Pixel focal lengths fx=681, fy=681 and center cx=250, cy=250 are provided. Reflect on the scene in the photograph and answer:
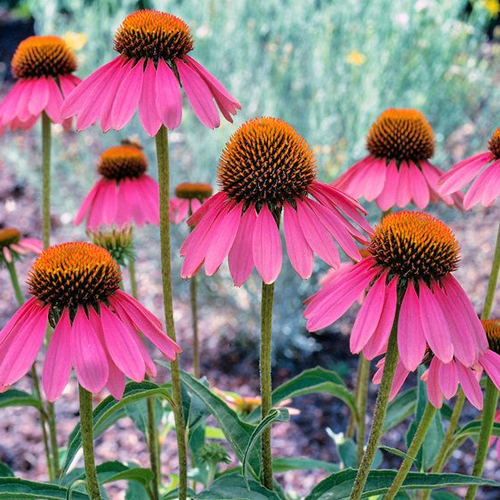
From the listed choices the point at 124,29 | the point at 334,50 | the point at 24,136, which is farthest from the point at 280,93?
the point at 24,136

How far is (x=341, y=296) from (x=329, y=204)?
0.13 meters

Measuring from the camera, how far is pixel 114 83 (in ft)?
2.91

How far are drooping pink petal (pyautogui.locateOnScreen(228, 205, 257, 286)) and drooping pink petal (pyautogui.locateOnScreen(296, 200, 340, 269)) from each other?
0.06 meters

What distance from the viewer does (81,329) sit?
0.75m

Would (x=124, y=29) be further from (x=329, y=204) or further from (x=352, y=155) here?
(x=352, y=155)

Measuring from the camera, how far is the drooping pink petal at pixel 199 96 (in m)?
0.85

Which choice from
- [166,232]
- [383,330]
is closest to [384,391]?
[383,330]

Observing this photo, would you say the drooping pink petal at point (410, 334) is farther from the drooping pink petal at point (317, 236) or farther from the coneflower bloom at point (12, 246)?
the coneflower bloom at point (12, 246)

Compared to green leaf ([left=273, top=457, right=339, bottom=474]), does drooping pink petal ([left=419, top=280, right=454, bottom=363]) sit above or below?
above

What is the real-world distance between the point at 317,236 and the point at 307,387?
15.2 inches

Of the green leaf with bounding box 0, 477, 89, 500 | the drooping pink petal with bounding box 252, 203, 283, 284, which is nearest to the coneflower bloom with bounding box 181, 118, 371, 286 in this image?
the drooping pink petal with bounding box 252, 203, 283, 284

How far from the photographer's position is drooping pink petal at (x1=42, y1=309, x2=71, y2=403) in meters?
0.72

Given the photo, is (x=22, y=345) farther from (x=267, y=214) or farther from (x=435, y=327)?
(x=435, y=327)

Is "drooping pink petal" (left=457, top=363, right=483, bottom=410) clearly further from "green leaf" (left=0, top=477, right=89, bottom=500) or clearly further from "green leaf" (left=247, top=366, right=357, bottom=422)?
"green leaf" (left=0, top=477, right=89, bottom=500)
